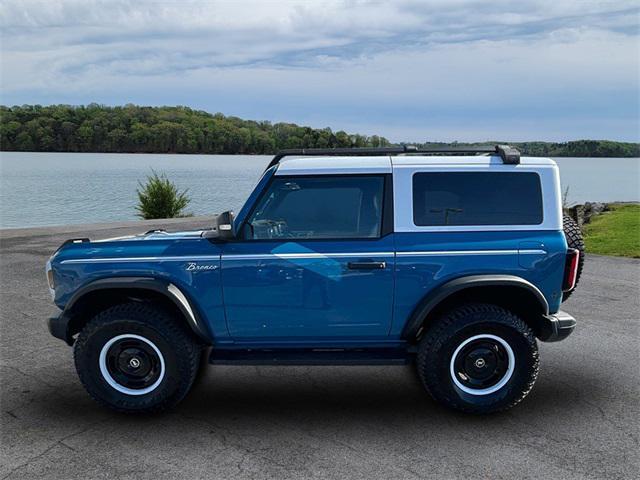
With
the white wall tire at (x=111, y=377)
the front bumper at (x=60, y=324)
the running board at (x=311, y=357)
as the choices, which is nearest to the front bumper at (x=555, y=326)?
the running board at (x=311, y=357)

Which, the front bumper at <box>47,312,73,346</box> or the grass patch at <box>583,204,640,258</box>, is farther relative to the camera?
the grass patch at <box>583,204,640,258</box>

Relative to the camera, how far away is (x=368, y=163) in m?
4.79

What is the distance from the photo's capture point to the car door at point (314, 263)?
4.56m

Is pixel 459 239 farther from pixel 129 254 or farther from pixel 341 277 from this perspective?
pixel 129 254

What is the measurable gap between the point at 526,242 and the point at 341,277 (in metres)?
1.46

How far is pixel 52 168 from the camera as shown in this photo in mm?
55875

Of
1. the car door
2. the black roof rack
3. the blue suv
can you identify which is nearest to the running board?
the blue suv

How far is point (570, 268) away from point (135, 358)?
351 centimetres

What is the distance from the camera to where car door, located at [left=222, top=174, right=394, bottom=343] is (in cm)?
456

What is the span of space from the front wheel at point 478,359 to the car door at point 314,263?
439 millimetres

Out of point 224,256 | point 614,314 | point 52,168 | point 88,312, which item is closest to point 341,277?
point 224,256

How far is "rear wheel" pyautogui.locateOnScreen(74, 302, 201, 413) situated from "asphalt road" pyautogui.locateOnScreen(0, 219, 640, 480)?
0.17 metres

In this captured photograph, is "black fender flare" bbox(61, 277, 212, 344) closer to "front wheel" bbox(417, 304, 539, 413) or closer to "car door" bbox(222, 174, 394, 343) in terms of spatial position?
"car door" bbox(222, 174, 394, 343)

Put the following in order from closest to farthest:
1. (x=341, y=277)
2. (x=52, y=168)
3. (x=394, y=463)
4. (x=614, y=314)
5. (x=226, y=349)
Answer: (x=394, y=463), (x=341, y=277), (x=226, y=349), (x=614, y=314), (x=52, y=168)
